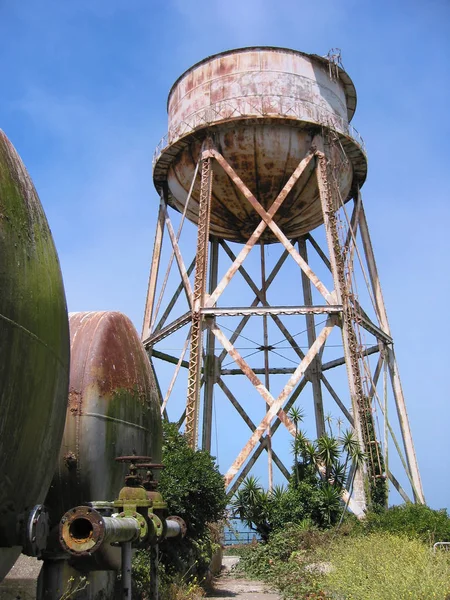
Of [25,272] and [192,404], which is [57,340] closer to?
[25,272]

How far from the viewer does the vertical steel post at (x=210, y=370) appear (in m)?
21.1

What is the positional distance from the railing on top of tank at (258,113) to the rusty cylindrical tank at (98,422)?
491 inches

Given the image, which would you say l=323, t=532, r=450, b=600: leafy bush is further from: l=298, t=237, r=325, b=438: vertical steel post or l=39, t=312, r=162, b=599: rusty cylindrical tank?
l=298, t=237, r=325, b=438: vertical steel post

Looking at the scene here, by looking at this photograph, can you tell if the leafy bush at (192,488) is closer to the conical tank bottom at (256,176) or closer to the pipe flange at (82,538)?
the pipe flange at (82,538)

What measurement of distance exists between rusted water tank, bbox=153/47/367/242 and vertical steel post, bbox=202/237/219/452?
1696 mm

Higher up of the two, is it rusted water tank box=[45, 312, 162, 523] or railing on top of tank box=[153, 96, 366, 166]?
railing on top of tank box=[153, 96, 366, 166]

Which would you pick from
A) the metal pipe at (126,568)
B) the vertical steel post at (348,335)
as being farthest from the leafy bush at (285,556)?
the metal pipe at (126,568)

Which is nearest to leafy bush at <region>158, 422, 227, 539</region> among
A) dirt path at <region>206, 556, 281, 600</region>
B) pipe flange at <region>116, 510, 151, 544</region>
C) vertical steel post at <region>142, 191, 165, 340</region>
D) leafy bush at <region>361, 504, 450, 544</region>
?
dirt path at <region>206, 556, 281, 600</region>

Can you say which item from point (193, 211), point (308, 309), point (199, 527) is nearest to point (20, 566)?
point (199, 527)

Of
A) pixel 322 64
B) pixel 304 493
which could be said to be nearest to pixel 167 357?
pixel 304 493

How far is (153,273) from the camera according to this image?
2039cm

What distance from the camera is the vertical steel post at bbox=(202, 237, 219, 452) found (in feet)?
69.2

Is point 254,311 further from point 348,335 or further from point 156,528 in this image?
point 156,528

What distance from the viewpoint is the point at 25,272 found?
3.86m
